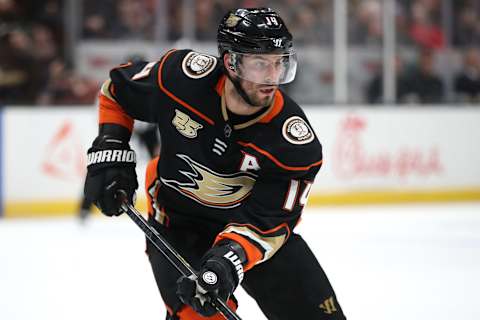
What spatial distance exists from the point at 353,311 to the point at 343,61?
487 cm

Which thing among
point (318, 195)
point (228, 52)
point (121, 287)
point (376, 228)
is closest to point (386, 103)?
point (318, 195)

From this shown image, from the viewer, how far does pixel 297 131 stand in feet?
8.14

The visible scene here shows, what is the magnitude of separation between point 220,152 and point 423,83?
6.30m

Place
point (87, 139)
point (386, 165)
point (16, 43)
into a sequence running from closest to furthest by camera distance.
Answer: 1. point (87, 139)
2. point (16, 43)
3. point (386, 165)

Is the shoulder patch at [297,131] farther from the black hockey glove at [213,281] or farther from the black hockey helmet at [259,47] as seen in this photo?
the black hockey glove at [213,281]

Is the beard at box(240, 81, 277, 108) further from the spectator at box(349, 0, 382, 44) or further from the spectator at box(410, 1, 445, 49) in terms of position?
the spectator at box(410, 1, 445, 49)

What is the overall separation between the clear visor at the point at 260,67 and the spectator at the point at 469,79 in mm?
6321

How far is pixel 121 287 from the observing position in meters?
4.33

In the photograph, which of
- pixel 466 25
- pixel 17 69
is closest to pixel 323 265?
pixel 17 69

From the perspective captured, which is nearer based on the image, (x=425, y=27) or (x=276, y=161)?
(x=276, y=161)

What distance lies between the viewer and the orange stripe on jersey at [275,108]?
2.49 m

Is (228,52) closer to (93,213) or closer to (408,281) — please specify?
(408,281)

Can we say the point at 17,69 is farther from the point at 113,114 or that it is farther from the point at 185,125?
the point at 185,125

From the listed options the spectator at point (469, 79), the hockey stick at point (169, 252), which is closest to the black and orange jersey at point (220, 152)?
the hockey stick at point (169, 252)
